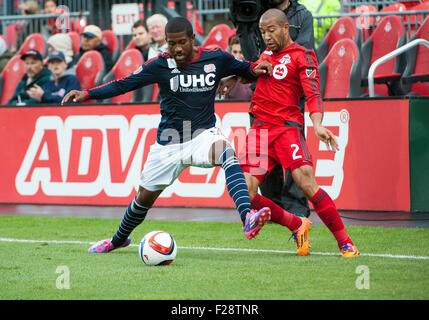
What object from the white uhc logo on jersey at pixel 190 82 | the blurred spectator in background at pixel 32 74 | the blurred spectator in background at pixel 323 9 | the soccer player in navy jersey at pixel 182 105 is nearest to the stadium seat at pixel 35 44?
the blurred spectator in background at pixel 32 74

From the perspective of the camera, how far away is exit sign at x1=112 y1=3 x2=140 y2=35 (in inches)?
648

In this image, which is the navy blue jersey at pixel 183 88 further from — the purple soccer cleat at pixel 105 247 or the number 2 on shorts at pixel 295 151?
the purple soccer cleat at pixel 105 247

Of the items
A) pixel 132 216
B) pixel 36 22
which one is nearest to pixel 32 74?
pixel 36 22

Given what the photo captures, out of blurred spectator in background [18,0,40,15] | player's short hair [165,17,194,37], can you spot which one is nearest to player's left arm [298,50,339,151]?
player's short hair [165,17,194,37]

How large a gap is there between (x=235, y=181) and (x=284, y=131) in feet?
2.52

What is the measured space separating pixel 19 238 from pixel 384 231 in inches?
154

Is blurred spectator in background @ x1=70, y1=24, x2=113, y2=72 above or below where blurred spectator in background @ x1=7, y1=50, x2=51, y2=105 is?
above

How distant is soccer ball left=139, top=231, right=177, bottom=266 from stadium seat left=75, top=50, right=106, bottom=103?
26.1ft

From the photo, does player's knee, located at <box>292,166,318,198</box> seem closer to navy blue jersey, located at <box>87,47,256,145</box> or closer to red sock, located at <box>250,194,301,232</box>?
red sock, located at <box>250,194,301,232</box>

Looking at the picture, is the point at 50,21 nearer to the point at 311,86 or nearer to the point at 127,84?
the point at 127,84

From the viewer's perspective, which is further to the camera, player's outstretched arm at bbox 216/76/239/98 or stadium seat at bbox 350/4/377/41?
stadium seat at bbox 350/4/377/41

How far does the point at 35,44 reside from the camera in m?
17.5

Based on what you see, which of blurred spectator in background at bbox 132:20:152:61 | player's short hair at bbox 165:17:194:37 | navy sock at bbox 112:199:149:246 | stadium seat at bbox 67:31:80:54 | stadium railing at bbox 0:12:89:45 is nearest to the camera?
player's short hair at bbox 165:17:194:37
